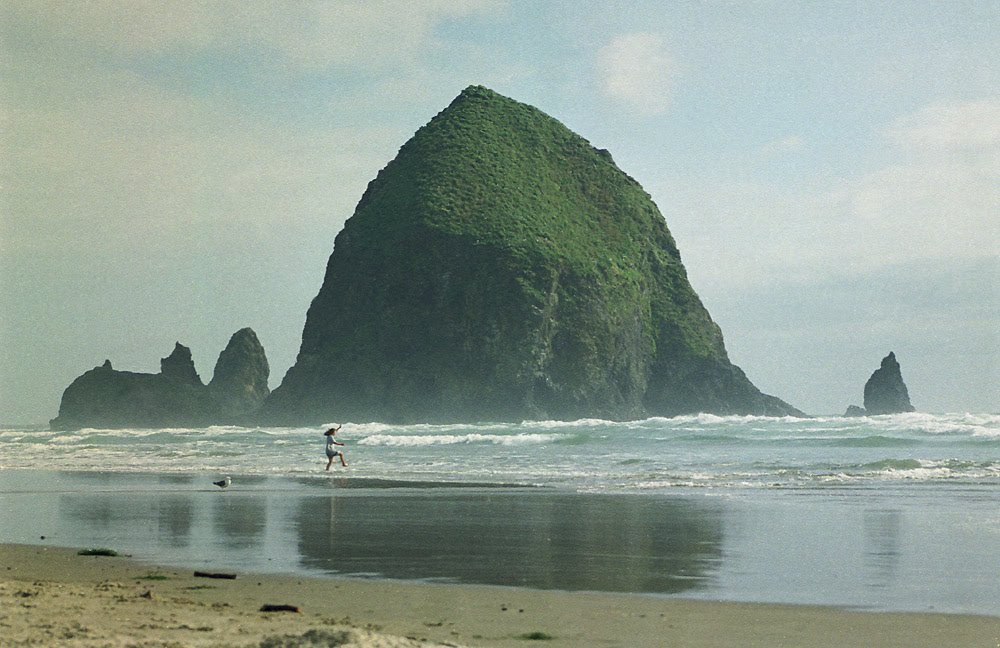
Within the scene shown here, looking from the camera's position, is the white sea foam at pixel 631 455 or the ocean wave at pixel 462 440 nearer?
the white sea foam at pixel 631 455

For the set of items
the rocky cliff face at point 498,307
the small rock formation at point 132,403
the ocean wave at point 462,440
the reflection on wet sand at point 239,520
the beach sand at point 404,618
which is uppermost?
the rocky cliff face at point 498,307

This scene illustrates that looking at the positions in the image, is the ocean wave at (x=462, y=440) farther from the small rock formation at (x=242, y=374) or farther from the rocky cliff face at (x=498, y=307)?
the small rock formation at (x=242, y=374)

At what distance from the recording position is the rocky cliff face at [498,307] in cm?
8575

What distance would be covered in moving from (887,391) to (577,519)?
109 meters

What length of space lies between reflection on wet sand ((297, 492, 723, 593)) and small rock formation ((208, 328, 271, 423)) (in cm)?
11505

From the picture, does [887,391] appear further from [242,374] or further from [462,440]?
[462,440]

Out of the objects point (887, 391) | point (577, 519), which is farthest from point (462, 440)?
point (887, 391)

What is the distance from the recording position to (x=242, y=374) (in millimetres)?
131875

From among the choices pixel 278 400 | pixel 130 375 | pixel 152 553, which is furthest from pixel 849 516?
pixel 130 375

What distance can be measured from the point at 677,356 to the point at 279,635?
95.1m

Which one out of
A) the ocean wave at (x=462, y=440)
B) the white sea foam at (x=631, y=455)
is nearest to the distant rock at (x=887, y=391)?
the white sea foam at (x=631, y=455)

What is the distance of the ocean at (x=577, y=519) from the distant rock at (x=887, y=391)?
85954mm

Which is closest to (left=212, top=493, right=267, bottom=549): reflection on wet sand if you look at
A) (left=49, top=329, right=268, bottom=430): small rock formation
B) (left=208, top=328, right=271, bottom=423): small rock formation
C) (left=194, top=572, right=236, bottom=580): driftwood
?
(left=194, top=572, right=236, bottom=580): driftwood

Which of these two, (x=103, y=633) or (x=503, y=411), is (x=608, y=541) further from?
(x=503, y=411)
